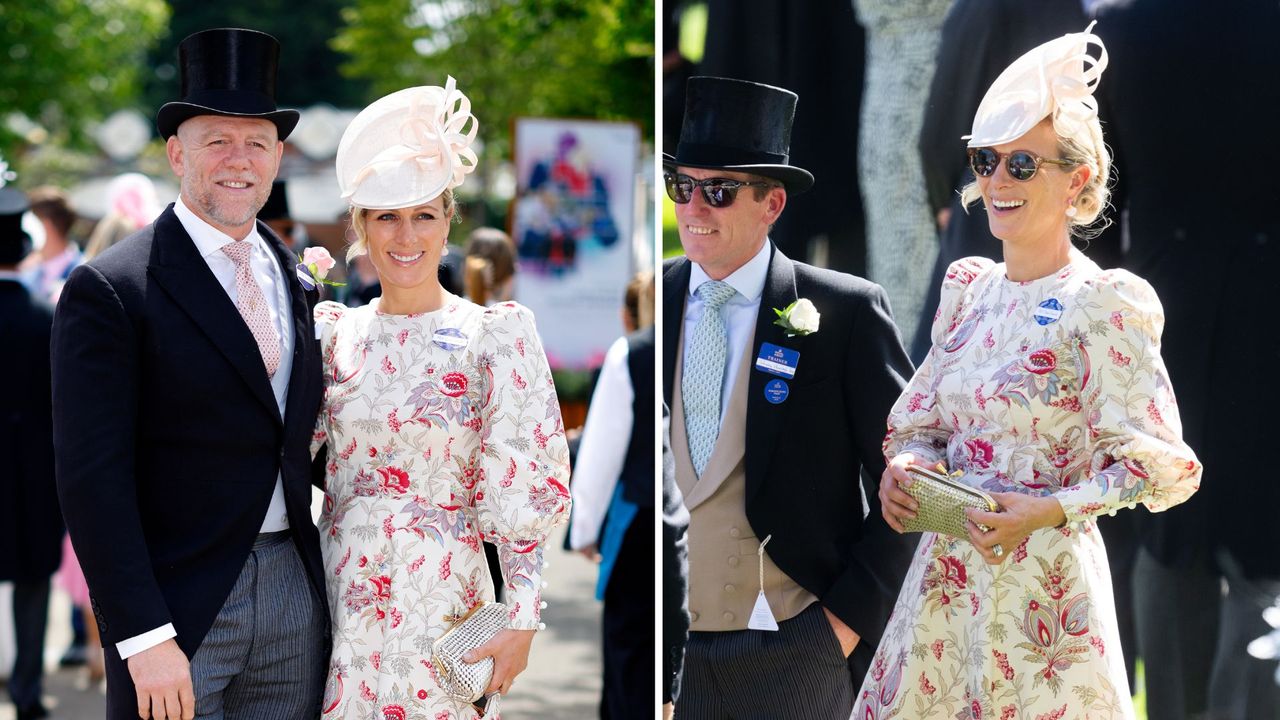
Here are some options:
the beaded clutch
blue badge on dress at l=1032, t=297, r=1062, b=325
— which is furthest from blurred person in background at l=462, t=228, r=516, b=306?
blue badge on dress at l=1032, t=297, r=1062, b=325

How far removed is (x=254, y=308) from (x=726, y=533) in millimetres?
1155

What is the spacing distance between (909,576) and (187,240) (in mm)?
1673

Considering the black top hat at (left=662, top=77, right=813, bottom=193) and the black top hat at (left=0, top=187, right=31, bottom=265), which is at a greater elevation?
the black top hat at (left=662, top=77, right=813, bottom=193)

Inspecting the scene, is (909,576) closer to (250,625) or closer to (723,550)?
(723,550)

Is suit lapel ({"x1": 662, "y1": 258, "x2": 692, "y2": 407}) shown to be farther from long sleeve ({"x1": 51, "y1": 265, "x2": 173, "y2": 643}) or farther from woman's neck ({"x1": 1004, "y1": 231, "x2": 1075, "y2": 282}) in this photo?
long sleeve ({"x1": 51, "y1": 265, "x2": 173, "y2": 643})

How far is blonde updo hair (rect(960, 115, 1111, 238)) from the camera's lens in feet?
9.81

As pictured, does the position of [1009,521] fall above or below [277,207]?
below

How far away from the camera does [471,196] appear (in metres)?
36.7

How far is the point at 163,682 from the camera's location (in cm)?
297

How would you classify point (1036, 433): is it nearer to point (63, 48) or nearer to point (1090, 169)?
point (1090, 169)

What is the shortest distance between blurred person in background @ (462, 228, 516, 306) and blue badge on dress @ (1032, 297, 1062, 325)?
14.3ft

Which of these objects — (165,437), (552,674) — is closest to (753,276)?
(165,437)

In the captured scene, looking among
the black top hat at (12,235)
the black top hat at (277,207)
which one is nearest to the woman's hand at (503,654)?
the black top hat at (277,207)

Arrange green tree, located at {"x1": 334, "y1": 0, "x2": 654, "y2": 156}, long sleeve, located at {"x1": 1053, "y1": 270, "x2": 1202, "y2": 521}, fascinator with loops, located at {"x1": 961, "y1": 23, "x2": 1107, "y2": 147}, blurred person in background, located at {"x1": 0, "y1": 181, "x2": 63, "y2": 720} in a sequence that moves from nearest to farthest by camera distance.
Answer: long sleeve, located at {"x1": 1053, "y1": 270, "x2": 1202, "y2": 521}, fascinator with loops, located at {"x1": 961, "y1": 23, "x2": 1107, "y2": 147}, blurred person in background, located at {"x1": 0, "y1": 181, "x2": 63, "y2": 720}, green tree, located at {"x1": 334, "y1": 0, "x2": 654, "y2": 156}
